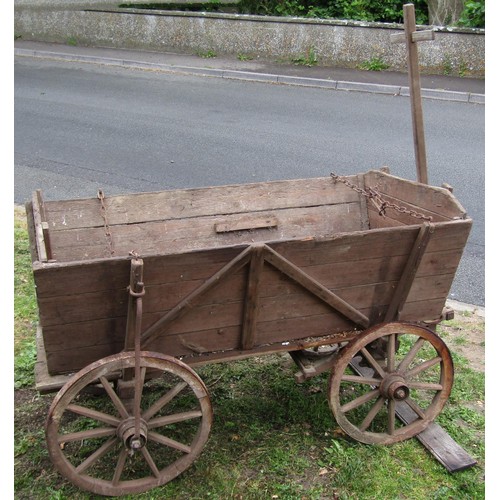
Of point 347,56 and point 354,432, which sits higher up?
point 347,56

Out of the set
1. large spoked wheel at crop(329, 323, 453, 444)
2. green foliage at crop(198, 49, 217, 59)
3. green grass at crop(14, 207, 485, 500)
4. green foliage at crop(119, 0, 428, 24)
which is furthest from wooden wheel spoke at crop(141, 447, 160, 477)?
green foliage at crop(119, 0, 428, 24)

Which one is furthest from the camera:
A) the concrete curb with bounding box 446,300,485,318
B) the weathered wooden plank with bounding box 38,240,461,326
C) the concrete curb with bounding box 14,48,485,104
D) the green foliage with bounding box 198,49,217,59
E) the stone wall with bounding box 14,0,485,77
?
the green foliage with bounding box 198,49,217,59

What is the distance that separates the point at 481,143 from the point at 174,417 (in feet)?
24.1

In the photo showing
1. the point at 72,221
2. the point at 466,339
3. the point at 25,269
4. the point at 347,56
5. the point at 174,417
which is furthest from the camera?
the point at 347,56

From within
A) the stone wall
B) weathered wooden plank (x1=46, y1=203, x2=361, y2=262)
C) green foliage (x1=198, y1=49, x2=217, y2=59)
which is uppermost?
the stone wall

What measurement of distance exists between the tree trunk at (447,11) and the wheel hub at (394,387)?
13.1 m

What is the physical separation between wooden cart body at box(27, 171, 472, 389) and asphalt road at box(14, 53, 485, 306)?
79.8 inches

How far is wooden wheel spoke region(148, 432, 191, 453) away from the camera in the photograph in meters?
3.41

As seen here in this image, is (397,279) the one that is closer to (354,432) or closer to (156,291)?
(354,432)

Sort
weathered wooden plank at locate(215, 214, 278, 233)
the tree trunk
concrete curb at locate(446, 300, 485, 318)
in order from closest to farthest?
weathered wooden plank at locate(215, 214, 278, 233) < concrete curb at locate(446, 300, 485, 318) < the tree trunk

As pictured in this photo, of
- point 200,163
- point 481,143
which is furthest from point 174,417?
point 481,143

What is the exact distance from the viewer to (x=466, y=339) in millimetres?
5008

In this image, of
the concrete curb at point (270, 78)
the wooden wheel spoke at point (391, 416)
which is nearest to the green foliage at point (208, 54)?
the concrete curb at point (270, 78)

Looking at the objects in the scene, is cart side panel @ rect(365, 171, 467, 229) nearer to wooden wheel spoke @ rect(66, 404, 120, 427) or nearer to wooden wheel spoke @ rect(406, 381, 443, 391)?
wooden wheel spoke @ rect(406, 381, 443, 391)
